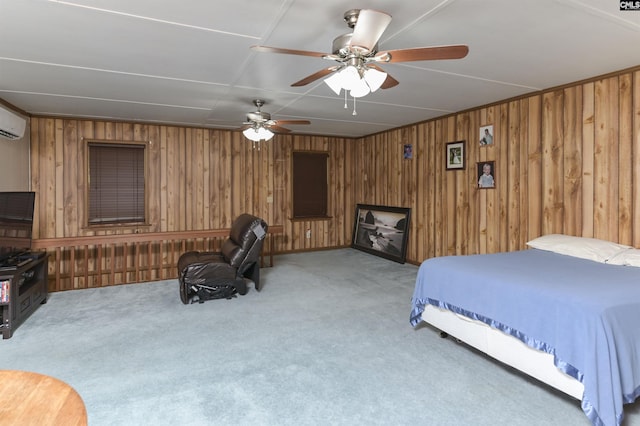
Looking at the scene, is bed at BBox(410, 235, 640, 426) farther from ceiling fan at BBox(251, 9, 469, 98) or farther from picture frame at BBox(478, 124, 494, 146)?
picture frame at BBox(478, 124, 494, 146)

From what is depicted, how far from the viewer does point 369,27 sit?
6.43ft

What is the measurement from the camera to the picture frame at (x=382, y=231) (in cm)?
625

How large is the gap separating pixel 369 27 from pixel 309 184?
17.9 ft

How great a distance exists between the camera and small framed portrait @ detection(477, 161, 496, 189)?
4.71m

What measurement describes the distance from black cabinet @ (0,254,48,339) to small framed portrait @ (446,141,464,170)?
5375 millimetres

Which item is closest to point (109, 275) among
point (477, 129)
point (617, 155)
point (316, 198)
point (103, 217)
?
point (103, 217)

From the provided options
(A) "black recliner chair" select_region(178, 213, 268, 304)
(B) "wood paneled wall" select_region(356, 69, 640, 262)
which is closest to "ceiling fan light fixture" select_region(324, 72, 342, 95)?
(A) "black recliner chair" select_region(178, 213, 268, 304)

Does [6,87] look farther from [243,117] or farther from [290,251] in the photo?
[290,251]

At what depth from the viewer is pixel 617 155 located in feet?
11.3

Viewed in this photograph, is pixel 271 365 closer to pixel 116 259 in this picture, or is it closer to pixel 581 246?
pixel 581 246

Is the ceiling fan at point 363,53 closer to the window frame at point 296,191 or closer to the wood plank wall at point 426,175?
the wood plank wall at point 426,175

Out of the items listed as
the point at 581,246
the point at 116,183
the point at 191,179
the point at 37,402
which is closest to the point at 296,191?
the point at 191,179

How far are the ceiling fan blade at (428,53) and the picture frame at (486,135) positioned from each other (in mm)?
3034

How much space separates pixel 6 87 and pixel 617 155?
6.26 m
